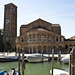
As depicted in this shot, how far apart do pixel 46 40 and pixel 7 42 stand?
22.8m

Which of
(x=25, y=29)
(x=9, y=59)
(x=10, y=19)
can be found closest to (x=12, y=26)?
(x=10, y=19)

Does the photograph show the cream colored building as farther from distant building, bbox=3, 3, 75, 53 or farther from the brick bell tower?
the brick bell tower

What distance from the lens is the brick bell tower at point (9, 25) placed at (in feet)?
169

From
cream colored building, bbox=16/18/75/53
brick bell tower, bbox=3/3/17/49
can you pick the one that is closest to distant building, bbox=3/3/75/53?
cream colored building, bbox=16/18/75/53

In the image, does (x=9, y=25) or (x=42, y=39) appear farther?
(x=9, y=25)

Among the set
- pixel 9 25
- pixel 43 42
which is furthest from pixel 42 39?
pixel 9 25

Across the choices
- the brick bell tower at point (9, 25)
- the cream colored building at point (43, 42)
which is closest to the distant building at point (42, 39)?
the cream colored building at point (43, 42)

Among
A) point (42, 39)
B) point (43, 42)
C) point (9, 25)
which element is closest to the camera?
point (43, 42)

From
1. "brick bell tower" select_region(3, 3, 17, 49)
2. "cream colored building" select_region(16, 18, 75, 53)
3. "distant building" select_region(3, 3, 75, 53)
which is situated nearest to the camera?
"cream colored building" select_region(16, 18, 75, 53)

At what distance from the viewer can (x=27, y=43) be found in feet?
118

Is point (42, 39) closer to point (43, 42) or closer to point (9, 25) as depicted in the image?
point (43, 42)

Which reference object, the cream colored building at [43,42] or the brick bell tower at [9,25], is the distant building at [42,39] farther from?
the brick bell tower at [9,25]

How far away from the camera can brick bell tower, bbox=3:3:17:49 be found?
169ft

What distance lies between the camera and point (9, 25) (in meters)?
51.8
